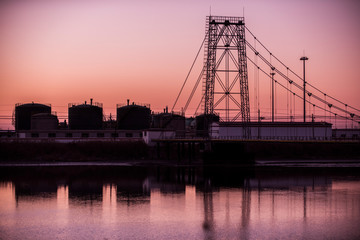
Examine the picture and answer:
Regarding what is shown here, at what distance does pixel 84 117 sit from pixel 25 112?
12.8 m

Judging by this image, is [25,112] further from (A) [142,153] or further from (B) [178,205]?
(B) [178,205]

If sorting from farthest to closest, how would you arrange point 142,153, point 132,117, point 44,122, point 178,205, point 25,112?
1. point 25,112
2. point 132,117
3. point 44,122
4. point 142,153
5. point 178,205

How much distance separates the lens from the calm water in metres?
27.1

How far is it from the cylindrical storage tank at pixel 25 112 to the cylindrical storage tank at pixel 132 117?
1489cm

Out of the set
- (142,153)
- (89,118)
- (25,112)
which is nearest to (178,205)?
(142,153)

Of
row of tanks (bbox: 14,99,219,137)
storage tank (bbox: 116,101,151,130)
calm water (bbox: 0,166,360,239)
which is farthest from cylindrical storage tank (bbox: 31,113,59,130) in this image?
calm water (bbox: 0,166,360,239)

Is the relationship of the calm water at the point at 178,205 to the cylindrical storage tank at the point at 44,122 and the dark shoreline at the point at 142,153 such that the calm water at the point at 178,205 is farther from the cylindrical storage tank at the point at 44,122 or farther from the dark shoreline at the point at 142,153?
the cylindrical storage tank at the point at 44,122

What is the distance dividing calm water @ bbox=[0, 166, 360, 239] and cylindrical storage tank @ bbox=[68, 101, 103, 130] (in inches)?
1034

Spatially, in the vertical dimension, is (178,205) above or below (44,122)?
below

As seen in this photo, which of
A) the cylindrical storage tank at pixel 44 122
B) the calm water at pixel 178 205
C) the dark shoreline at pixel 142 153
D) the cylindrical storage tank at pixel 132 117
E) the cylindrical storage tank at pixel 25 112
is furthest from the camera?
the cylindrical storage tank at pixel 25 112

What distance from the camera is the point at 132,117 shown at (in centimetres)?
8419

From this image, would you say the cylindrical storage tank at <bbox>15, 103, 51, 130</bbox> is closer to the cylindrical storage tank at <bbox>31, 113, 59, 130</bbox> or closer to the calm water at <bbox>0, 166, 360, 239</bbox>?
the cylindrical storage tank at <bbox>31, 113, 59, 130</bbox>

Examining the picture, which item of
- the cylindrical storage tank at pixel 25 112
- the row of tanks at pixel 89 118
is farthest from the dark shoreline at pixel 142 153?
the cylindrical storage tank at pixel 25 112

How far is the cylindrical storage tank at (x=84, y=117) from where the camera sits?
8194 centimetres
